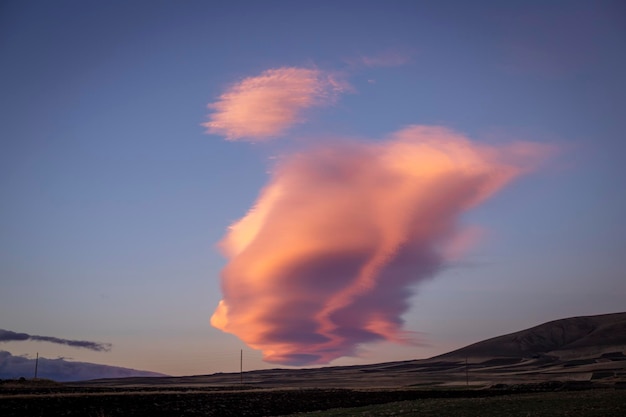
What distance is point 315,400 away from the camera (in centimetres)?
7294

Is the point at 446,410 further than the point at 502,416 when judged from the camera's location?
Yes

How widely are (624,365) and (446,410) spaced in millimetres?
167793

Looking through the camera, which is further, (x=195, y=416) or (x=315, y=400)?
(x=315, y=400)

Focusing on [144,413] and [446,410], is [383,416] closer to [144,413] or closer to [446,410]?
[446,410]

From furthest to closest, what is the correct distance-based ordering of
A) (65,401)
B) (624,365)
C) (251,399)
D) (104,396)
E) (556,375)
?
1. (624,365)
2. (556,375)
3. (251,399)
4. (104,396)
5. (65,401)

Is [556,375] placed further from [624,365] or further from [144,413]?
[144,413]

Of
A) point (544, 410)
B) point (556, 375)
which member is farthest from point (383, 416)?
point (556, 375)

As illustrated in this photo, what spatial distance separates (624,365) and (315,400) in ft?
496

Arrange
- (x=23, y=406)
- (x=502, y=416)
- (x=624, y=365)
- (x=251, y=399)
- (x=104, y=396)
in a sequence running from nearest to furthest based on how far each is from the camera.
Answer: (x=502, y=416)
(x=23, y=406)
(x=104, y=396)
(x=251, y=399)
(x=624, y=365)

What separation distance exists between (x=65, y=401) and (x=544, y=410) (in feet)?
143

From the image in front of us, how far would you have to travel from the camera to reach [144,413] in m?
53.9

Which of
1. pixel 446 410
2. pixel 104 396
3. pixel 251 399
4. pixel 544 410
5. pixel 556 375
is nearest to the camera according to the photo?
pixel 544 410

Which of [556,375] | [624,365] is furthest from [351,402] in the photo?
[624,365]

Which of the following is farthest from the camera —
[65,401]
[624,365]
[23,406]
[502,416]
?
[624,365]
